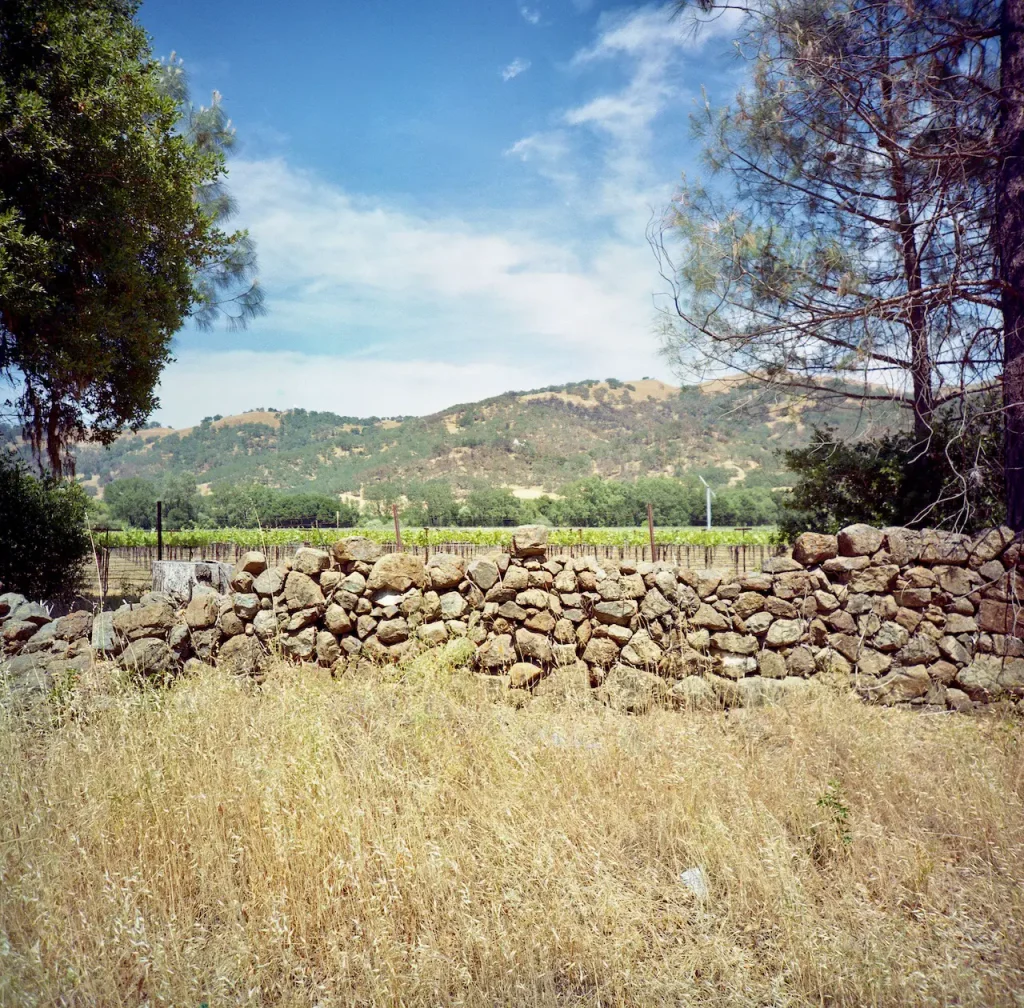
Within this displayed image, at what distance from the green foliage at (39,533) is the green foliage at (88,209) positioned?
3.31ft

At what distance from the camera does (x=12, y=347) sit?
931cm

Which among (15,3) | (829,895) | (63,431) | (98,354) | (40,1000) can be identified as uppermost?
(15,3)

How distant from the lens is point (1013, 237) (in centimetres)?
595

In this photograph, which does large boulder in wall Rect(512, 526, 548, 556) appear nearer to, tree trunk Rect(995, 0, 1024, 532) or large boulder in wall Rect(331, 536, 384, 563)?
large boulder in wall Rect(331, 536, 384, 563)

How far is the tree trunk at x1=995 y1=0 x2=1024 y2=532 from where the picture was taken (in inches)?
231

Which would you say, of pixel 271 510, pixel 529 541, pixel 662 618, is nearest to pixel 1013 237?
pixel 662 618

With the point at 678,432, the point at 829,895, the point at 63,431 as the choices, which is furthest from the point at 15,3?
the point at 678,432

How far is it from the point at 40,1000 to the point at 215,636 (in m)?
3.86

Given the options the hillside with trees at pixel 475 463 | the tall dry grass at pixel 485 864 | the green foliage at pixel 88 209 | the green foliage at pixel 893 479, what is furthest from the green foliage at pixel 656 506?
the tall dry grass at pixel 485 864

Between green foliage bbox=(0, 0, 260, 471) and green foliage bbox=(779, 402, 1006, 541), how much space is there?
28.6ft

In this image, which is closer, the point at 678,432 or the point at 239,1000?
the point at 239,1000

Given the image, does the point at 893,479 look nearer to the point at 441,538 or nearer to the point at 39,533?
the point at 39,533

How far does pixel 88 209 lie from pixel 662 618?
8254 mm

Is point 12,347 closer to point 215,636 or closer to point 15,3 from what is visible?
point 15,3
